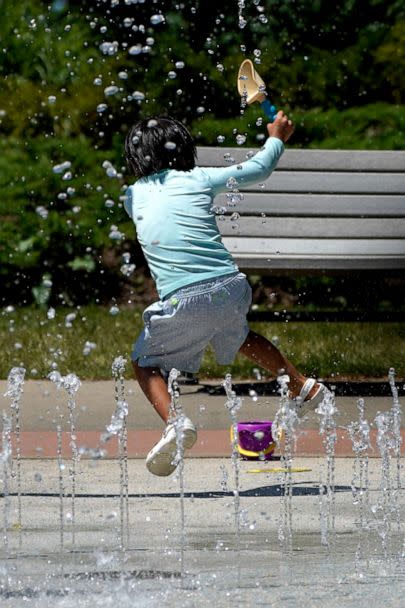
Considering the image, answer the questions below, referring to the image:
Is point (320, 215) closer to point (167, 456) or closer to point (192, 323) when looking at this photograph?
point (192, 323)

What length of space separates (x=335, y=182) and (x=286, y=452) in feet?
7.95

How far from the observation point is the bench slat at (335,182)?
7.00 m

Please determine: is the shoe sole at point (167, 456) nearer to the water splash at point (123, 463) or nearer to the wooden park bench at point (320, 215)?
the water splash at point (123, 463)

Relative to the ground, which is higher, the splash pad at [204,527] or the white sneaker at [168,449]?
the white sneaker at [168,449]

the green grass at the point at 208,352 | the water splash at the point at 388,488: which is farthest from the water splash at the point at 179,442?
the green grass at the point at 208,352

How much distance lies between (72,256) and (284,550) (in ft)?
20.1

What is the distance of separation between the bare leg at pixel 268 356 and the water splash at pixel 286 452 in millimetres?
34

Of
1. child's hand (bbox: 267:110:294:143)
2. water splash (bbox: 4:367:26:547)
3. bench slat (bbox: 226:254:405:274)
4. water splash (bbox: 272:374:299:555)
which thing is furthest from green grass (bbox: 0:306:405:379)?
child's hand (bbox: 267:110:294:143)

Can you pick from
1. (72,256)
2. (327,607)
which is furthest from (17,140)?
(327,607)

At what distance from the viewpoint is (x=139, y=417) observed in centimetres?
587

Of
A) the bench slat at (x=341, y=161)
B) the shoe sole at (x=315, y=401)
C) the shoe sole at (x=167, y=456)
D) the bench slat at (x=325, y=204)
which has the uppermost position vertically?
the bench slat at (x=341, y=161)

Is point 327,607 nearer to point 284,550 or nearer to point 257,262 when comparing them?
point 284,550

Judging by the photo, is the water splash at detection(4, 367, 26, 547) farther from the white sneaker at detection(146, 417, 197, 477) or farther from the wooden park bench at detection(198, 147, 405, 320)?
the wooden park bench at detection(198, 147, 405, 320)

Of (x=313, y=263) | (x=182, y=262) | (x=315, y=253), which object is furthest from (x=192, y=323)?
(x=315, y=253)
